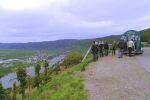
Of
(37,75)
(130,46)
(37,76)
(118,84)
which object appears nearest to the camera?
(118,84)

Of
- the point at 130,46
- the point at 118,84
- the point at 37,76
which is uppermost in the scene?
the point at 130,46

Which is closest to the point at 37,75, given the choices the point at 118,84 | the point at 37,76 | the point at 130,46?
the point at 37,76

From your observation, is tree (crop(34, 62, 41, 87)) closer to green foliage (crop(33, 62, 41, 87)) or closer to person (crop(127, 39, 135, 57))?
green foliage (crop(33, 62, 41, 87))

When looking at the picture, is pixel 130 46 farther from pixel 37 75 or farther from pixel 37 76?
pixel 37 75

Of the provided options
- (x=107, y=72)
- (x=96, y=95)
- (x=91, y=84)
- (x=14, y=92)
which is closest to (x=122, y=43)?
(x=107, y=72)

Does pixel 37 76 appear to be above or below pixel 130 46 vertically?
below

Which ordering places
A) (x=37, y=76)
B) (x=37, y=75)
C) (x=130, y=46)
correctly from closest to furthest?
(x=130, y=46), (x=37, y=76), (x=37, y=75)

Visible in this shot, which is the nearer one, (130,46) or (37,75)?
(130,46)

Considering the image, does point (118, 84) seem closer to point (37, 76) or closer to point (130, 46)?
point (130, 46)

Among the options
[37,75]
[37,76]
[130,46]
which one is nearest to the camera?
[130,46]

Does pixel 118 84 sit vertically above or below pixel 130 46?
below

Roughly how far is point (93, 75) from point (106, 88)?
6522 mm

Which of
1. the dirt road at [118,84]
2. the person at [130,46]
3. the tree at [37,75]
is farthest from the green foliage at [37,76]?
the dirt road at [118,84]

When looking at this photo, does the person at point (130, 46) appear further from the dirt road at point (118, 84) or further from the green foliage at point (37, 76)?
the green foliage at point (37, 76)
